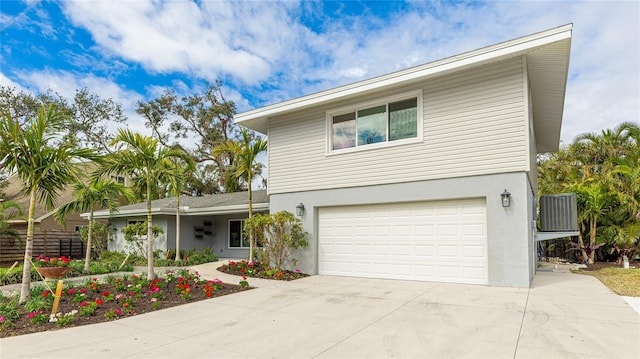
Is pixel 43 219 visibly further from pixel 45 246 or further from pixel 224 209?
pixel 224 209

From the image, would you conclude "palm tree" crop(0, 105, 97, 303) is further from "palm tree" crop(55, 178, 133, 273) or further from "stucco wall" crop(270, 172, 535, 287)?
"stucco wall" crop(270, 172, 535, 287)

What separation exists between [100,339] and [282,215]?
18.2 ft

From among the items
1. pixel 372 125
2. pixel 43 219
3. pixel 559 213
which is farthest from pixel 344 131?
pixel 43 219

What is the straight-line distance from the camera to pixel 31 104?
71.6 feet

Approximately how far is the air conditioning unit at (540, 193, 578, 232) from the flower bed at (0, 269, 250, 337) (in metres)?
8.85

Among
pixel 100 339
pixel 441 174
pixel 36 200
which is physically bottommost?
pixel 100 339

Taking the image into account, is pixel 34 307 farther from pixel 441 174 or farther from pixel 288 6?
pixel 288 6

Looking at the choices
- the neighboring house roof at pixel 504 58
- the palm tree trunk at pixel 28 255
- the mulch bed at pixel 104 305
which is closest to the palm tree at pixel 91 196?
the mulch bed at pixel 104 305

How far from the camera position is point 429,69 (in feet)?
26.4

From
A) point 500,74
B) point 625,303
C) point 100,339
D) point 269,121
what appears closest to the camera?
point 100,339

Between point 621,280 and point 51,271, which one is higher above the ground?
Result: point 51,271

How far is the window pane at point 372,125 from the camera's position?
358 inches

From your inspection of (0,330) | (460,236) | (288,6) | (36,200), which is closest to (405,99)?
(460,236)

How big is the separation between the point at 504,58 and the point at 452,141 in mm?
1926
